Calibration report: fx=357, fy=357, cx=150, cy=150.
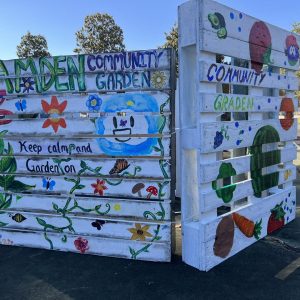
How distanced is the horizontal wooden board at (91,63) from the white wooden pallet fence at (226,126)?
0.27m

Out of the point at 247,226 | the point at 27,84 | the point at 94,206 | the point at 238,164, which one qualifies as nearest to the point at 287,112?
the point at 238,164

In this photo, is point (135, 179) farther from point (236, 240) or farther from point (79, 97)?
point (236, 240)

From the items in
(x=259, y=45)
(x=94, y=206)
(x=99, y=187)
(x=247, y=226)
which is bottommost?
(x=247, y=226)

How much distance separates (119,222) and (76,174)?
745 millimetres

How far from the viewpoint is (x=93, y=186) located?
4.09 metres

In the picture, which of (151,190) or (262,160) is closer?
(151,190)

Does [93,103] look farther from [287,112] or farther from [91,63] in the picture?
[287,112]

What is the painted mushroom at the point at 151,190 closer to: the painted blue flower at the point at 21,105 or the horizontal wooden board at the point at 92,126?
the horizontal wooden board at the point at 92,126

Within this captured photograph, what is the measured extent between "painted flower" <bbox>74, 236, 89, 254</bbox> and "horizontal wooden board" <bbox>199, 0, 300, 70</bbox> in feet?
8.40

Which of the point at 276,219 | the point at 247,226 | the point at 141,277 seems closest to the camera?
the point at 141,277

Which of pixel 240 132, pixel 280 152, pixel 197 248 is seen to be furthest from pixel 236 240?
pixel 280 152

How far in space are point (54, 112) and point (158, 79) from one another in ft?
4.23

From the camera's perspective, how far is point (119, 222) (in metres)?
4.02

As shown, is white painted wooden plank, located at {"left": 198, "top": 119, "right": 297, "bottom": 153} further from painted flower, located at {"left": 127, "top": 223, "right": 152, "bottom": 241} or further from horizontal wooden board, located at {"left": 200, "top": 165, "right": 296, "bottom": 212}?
painted flower, located at {"left": 127, "top": 223, "right": 152, "bottom": 241}
